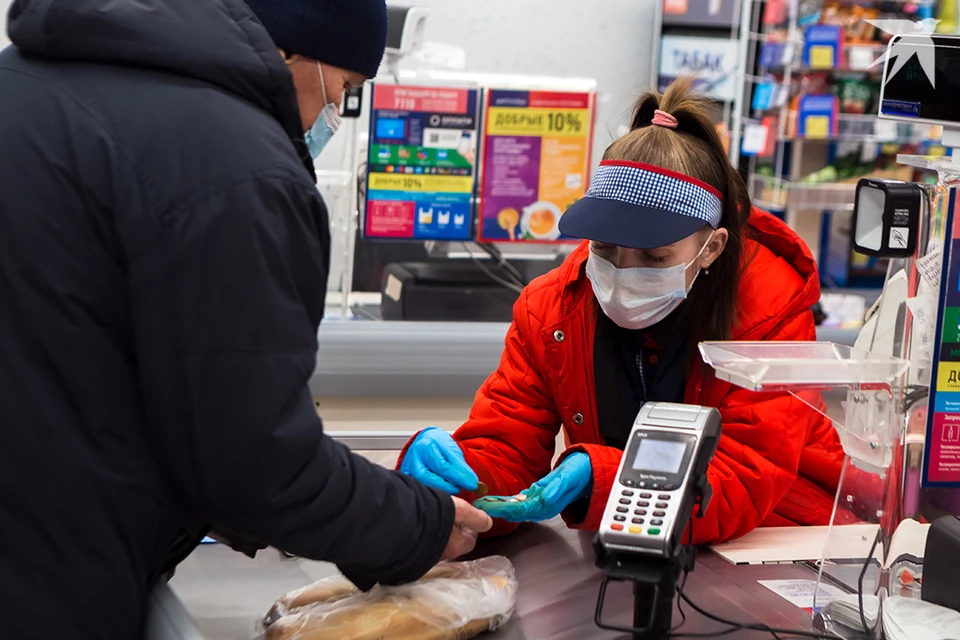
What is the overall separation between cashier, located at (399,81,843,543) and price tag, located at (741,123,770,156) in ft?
14.0

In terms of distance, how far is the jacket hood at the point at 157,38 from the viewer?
1.15 m

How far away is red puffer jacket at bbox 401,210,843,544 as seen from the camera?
172 centimetres

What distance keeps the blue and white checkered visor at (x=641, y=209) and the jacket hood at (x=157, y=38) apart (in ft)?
2.22

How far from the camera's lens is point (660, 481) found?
1237mm

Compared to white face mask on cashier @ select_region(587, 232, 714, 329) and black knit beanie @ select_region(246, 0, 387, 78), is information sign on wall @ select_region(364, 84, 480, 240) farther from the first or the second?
black knit beanie @ select_region(246, 0, 387, 78)

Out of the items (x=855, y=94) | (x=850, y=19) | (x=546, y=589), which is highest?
(x=850, y=19)

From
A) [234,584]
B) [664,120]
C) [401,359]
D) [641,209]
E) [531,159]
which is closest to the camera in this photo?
[234,584]

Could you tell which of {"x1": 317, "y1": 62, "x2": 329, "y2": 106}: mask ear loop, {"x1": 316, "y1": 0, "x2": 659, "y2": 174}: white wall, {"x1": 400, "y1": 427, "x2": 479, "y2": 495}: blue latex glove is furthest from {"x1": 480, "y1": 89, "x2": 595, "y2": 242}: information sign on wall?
{"x1": 316, "y1": 0, "x2": 659, "y2": 174}: white wall

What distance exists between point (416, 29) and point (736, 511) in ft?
8.19

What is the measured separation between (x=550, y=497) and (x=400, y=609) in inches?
13.8

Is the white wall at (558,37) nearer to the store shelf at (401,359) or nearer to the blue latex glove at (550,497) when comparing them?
the store shelf at (401,359)

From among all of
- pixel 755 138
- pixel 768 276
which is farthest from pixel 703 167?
pixel 755 138

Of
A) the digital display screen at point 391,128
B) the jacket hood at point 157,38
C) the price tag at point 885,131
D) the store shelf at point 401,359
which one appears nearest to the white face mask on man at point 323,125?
the jacket hood at point 157,38

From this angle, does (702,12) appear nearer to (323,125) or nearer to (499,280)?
(499,280)
